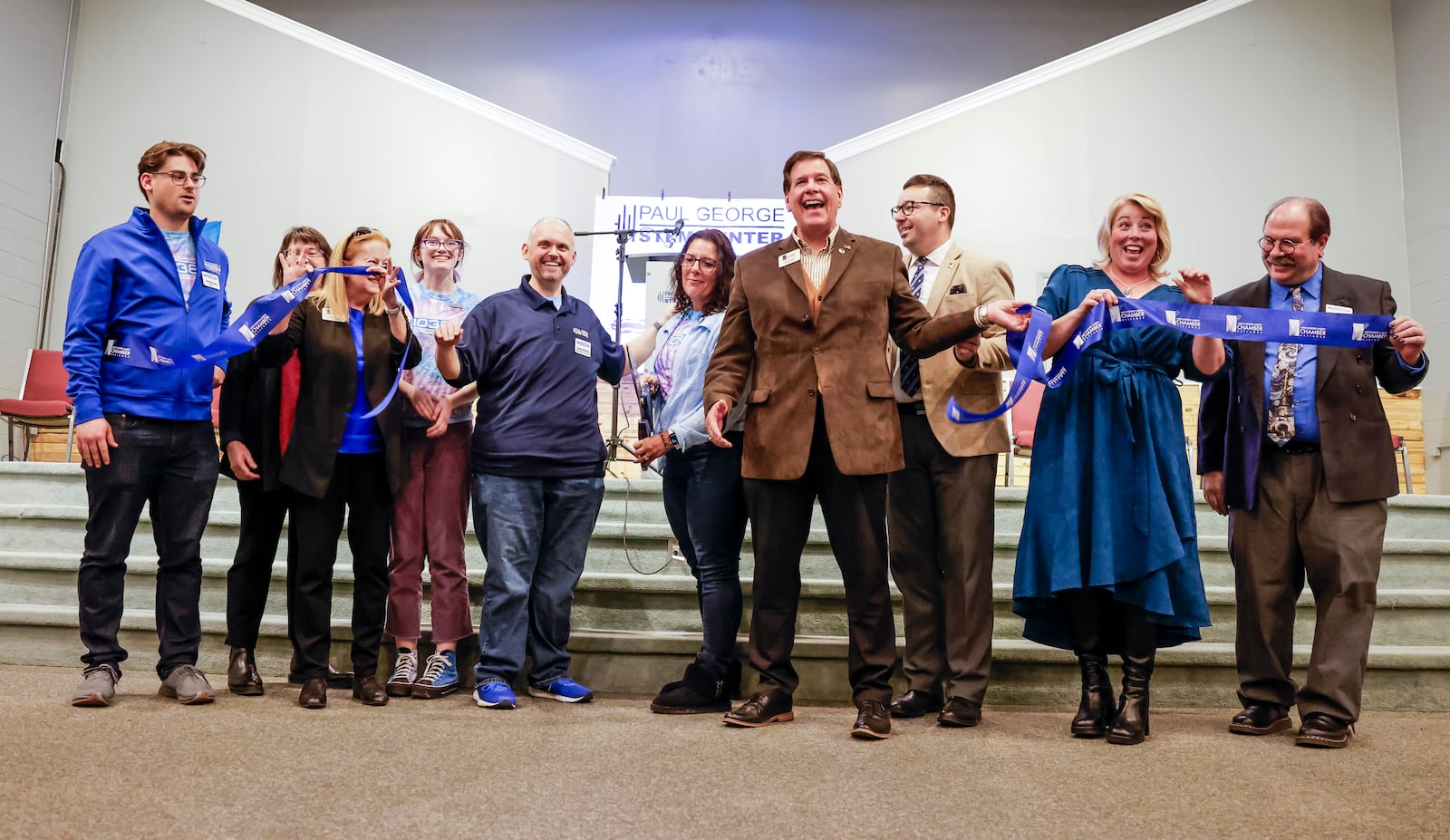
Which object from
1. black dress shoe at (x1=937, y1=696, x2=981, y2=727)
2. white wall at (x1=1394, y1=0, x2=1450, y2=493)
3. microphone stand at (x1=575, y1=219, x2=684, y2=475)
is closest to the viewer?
black dress shoe at (x1=937, y1=696, x2=981, y2=727)

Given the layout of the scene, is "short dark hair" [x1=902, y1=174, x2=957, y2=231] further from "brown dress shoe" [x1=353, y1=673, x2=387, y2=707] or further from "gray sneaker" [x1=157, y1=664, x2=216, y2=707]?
→ "gray sneaker" [x1=157, y1=664, x2=216, y2=707]

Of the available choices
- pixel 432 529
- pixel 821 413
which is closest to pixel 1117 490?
Result: pixel 821 413

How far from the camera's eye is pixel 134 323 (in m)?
2.72

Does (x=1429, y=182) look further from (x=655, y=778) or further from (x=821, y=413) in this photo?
(x=655, y=778)

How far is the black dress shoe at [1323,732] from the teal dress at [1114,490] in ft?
1.01

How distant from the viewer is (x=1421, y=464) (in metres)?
6.59

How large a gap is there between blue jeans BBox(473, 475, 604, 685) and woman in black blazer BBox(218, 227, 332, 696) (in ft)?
1.85

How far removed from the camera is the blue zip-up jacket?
2629mm

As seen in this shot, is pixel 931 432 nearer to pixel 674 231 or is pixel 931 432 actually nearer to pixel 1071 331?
pixel 1071 331

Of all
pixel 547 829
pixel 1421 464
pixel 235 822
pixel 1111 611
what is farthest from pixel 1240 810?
pixel 1421 464

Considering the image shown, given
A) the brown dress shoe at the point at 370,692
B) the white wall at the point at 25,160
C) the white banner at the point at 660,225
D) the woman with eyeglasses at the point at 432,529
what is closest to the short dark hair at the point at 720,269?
the woman with eyeglasses at the point at 432,529

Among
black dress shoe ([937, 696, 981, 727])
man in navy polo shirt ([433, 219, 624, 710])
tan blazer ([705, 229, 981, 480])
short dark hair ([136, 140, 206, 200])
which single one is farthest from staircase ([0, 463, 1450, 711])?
short dark hair ([136, 140, 206, 200])

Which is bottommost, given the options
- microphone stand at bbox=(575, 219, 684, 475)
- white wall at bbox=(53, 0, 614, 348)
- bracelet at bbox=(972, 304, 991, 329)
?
bracelet at bbox=(972, 304, 991, 329)

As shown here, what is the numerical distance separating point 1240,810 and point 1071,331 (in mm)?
1179
